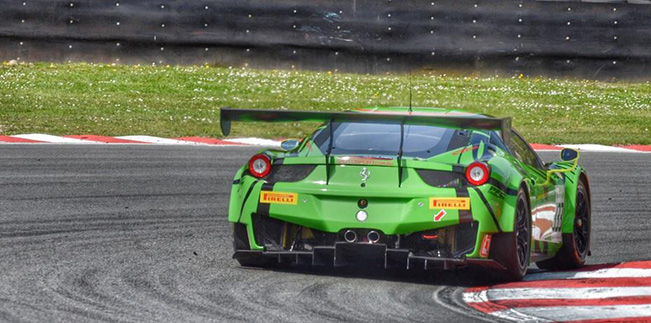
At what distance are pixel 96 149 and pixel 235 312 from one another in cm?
923

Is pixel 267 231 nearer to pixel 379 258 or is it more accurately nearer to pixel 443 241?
pixel 379 258

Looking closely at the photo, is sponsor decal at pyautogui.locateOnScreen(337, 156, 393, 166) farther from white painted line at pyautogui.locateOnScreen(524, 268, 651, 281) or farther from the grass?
the grass

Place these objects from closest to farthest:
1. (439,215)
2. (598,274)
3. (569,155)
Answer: (439,215) → (598,274) → (569,155)

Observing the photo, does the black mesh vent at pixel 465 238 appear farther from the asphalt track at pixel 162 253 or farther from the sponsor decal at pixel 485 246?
the asphalt track at pixel 162 253

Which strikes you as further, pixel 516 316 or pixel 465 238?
pixel 465 238

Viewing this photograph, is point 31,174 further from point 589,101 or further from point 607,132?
point 589,101

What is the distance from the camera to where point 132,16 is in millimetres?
20109

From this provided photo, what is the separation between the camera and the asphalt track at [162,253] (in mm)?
6699

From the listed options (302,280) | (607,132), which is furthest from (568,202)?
(607,132)

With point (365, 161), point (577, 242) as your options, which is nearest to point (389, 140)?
point (365, 161)

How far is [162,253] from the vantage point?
8688mm

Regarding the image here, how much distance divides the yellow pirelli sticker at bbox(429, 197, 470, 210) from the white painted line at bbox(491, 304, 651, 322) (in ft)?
2.77

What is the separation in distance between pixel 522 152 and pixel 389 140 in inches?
41.8

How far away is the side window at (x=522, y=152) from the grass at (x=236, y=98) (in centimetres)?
915
